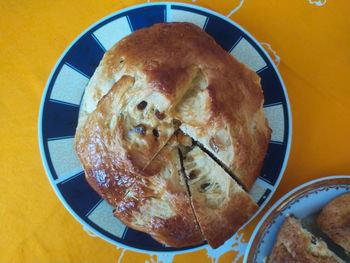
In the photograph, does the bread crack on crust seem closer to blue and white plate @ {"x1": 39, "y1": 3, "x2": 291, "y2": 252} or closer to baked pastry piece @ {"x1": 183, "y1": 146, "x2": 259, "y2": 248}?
baked pastry piece @ {"x1": 183, "y1": 146, "x2": 259, "y2": 248}

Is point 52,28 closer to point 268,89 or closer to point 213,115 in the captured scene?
point 213,115

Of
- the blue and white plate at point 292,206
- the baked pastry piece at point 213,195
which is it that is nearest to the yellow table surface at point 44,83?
the blue and white plate at point 292,206

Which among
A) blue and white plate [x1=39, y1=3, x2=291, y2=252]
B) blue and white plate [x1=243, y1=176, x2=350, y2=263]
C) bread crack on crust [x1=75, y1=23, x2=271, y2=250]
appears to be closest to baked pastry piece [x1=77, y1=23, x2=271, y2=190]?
bread crack on crust [x1=75, y1=23, x2=271, y2=250]

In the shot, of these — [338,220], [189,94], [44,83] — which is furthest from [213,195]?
[44,83]

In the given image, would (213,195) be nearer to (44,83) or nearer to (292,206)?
(292,206)

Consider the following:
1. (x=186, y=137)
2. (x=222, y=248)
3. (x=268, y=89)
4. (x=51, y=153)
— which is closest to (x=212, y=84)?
(x=186, y=137)

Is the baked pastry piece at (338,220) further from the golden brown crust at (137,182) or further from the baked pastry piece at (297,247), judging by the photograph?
the golden brown crust at (137,182)
